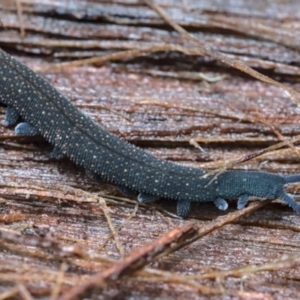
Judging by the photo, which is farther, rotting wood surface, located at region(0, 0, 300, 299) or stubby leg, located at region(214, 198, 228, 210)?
stubby leg, located at region(214, 198, 228, 210)

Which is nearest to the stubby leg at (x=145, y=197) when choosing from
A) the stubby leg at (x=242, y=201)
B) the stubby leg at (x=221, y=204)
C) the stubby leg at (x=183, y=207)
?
the stubby leg at (x=183, y=207)

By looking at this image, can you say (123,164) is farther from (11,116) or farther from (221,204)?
(11,116)

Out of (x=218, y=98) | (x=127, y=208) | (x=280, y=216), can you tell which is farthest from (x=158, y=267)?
(x=218, y=98)

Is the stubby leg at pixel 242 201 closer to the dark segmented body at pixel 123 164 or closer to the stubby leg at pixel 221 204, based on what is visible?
the dark segmented body at pixel 123 164

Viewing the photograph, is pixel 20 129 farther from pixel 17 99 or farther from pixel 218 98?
pixel 218 98

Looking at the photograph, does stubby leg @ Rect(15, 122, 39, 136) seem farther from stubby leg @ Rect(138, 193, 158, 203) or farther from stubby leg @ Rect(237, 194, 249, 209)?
stubby leg @ Rect(237, 194, 249, 209)

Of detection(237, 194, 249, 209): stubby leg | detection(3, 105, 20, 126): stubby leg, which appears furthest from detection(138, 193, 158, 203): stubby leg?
detection(3, 105, 20, 126): stubby leg

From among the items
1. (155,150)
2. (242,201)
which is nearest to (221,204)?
(242,201)

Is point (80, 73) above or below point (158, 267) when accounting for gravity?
above
